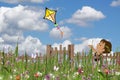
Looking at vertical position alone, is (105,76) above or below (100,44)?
below

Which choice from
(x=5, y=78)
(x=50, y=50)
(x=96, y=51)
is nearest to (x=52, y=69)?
(x=5, y=78)

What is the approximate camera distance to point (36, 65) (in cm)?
609

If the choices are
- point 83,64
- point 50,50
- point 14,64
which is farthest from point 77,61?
point 50,50

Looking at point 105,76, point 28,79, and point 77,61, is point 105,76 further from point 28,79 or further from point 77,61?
point 77,61

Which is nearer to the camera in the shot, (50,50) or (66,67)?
(66,67)

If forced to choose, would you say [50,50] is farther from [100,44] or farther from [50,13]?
[100,44]

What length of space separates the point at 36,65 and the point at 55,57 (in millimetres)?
542

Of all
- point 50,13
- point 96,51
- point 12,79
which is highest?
point 50,13

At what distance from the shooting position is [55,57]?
6480 mm

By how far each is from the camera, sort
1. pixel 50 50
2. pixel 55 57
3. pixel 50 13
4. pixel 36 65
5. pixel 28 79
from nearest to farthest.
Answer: pixel 28 79 → pixel 36 65 → pixel 55 57 → pixel 50 13 → pixel 50 50

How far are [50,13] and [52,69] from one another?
14513mm

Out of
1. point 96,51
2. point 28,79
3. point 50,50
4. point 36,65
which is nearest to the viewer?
point 28,79

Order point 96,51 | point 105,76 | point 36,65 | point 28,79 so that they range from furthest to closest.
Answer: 1. point 96,51
2. point 36,65
3. point 28,79
4. point 105,76

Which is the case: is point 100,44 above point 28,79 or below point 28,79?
above
